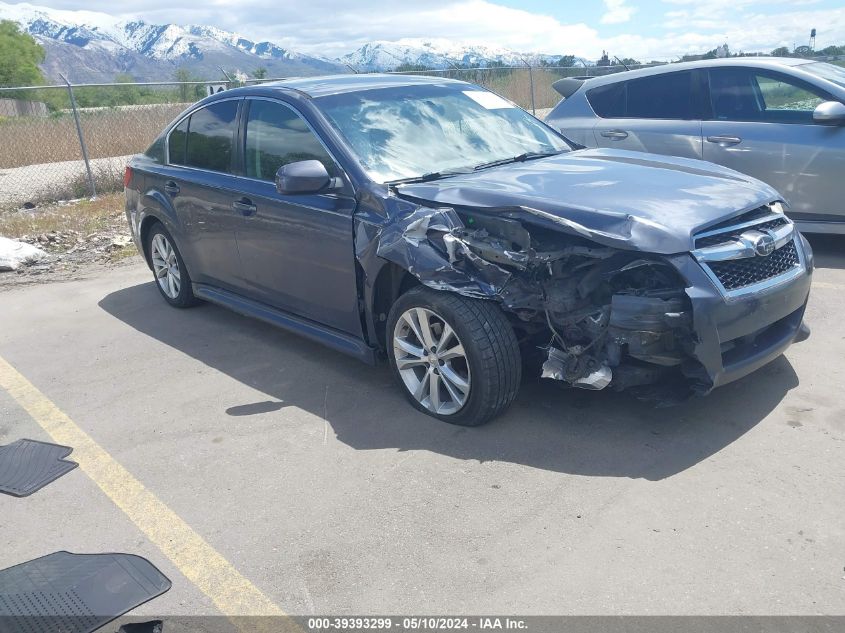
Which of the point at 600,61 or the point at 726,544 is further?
the point at 600,61

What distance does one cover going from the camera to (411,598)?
292 centimetres

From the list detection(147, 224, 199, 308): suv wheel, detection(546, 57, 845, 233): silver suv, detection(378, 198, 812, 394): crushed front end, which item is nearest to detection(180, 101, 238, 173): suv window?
detection(147, 224, 199, 308): suv wheel

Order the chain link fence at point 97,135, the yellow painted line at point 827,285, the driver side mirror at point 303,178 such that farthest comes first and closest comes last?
the chain link fence at point 97,135
the yellow painted line at point 827,285
the driver side mirror at point 303,178

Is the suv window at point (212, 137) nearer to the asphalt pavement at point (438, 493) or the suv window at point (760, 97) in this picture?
the asphalt pavement at point (438, 493)

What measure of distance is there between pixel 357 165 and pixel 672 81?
4.22 m

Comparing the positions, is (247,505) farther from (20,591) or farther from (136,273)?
(136,273)

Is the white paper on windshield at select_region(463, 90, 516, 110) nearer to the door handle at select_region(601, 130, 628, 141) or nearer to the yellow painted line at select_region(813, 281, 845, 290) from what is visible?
the door handle at select_region(601, 130, 628, 141)

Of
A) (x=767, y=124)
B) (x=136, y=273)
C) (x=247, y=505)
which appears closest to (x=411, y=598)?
(x=247, y=505)

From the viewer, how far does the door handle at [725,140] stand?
690 centimetres

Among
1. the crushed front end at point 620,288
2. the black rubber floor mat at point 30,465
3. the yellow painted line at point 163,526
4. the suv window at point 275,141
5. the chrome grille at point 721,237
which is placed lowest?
the yellow painted line at point 163,526

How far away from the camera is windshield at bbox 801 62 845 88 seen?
6.87 meters

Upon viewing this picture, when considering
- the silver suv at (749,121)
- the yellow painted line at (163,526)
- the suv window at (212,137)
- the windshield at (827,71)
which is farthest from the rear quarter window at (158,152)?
the windshield at (827,71)

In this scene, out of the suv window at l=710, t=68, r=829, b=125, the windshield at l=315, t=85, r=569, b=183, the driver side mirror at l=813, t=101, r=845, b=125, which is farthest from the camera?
the suv window at l=710, t=68, r=829, b=125

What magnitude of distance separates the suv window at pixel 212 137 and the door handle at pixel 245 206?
1.02 feet
